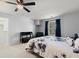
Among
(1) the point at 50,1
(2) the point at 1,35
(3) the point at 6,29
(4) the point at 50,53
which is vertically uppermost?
(1) the point at 50,1

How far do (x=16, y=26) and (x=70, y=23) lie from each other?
150 inches

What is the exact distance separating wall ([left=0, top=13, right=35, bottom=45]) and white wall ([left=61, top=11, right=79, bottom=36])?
2.96m

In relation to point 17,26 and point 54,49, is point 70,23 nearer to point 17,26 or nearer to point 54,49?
point 54,49

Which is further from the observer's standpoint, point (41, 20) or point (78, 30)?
point (41, 20)

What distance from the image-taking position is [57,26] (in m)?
5.84

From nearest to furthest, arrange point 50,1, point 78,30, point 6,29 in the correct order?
point 50,1
point 78,30
point 6,29

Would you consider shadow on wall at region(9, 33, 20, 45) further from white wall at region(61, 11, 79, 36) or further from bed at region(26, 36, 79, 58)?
white wall at region(61, 11, 79, 36)

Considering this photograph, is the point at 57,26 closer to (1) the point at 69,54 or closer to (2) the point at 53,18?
(2) the point at 53,18

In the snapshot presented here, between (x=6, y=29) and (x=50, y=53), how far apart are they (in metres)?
3.95

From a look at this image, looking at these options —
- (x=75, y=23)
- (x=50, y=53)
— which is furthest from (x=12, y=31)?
(x=75, y=23)

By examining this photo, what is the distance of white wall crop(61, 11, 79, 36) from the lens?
15.2 feet

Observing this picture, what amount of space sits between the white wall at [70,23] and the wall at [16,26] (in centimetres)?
296

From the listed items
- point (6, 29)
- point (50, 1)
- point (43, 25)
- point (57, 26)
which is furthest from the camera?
point (43, 25)

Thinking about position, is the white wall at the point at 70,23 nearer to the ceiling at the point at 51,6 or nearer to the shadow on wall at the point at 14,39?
the ceiling at the point at 51,6
